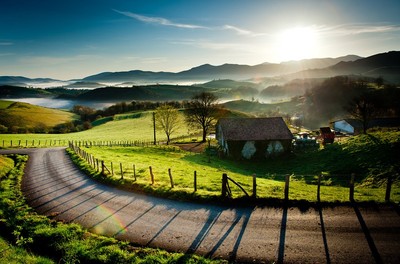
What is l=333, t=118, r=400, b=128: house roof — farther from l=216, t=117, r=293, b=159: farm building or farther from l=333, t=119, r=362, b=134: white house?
l=216, t=117, r=293, b=159: farm building

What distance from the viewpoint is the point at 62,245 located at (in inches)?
501

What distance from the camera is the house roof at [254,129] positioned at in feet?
154

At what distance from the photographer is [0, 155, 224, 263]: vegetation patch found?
11.3 meters

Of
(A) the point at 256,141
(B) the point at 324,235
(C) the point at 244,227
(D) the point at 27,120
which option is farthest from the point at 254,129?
(D) the point at 27,120

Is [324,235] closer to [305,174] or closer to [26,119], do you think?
[305,174]

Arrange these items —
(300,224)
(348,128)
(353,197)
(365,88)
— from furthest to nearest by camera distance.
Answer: (365,88) < (348,128) < (353,197) < (300,224)

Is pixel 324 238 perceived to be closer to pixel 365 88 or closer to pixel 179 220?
pixel 179 220

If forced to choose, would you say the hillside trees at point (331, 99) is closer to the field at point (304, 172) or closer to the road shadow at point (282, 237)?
the field at point (304, 172)

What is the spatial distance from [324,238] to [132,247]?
8850mm

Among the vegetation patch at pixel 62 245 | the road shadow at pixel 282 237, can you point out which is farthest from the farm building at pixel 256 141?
the vegetation patch at pixel 62 245

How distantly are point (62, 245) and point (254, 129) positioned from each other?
131 feet

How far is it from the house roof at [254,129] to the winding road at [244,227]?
3035 cm

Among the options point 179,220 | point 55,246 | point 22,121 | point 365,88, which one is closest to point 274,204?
point 179,220

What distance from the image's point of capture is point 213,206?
16578 mm
